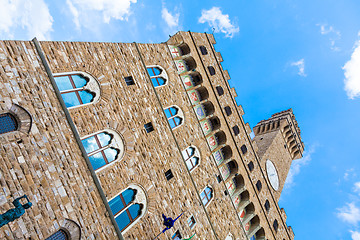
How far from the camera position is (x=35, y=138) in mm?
7449

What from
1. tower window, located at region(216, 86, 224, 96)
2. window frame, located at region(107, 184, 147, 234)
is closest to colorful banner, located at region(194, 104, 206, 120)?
tower window, located at region(216, 86, 224, 96)

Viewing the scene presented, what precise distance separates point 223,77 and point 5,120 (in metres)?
14.2

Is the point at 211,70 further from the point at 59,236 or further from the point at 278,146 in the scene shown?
the point at 278,146

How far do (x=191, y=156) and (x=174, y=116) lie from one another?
2298mm

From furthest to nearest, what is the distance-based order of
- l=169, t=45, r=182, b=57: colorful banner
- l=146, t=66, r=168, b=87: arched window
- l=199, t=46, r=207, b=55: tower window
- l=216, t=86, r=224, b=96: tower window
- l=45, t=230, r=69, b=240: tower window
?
l=199, t=46, r=207, b=55: tower window < l=216, t=86, r=224, b=96: tower window < l=169, t=45, r=182, b=57: colorful banner < l=146, t=66, r=168, b=87: arched window < l=45, t=230, r=69, b=240: tower window

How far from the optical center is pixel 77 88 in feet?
30.9

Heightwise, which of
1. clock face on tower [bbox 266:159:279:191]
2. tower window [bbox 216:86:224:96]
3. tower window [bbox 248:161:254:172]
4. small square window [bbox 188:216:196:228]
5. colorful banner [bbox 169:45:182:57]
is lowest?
clock face on tower [bbox 266:159:279:191]

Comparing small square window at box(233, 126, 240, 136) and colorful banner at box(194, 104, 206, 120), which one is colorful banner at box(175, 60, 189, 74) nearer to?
colorful banner at box(194, 104, 206, 120)

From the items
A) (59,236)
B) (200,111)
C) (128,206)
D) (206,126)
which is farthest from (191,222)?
(200,111)

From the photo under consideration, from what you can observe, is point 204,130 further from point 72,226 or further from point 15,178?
point 15,178

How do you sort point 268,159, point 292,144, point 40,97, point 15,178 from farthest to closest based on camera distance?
point 292,144 → point 268,159 → point 40,97 → point 15,178

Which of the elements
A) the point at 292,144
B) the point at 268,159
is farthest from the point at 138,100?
the point at 292,144

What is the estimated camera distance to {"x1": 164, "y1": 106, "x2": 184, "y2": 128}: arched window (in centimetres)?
1362

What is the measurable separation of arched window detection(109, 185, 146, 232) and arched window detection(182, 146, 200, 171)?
373 cm
